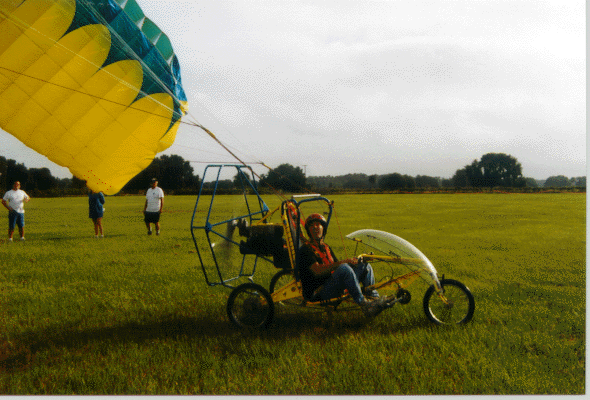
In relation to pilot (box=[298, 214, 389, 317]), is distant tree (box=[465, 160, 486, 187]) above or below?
above

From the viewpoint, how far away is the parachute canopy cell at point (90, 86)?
14.0 feet

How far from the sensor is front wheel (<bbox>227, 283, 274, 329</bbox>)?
4344 mm

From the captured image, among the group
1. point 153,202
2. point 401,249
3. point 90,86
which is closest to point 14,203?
point 153,202

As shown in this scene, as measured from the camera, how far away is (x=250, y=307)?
441 centimetres

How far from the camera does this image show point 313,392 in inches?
129

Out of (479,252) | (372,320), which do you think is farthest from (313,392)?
(479,252)

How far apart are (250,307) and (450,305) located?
2.26 m

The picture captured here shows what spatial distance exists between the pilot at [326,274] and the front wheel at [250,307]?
1.60 feet

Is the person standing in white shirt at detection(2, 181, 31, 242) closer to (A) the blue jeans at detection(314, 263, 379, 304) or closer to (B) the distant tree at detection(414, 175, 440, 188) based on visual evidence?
(A) the blue jeans at detection(314, 263, 379, 304)

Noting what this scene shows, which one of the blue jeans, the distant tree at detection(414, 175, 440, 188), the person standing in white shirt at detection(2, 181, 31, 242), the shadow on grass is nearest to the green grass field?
the shadow on grass

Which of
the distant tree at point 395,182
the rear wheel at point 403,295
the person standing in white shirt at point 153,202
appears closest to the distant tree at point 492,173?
the distant tree at point 395,182

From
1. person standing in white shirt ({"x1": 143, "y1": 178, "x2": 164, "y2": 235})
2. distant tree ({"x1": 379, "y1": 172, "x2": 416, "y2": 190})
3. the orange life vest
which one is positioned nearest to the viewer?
the orange life vest

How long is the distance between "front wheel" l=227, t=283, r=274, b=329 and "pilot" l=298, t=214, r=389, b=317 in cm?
49

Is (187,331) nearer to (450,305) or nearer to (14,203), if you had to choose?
(450,305)
